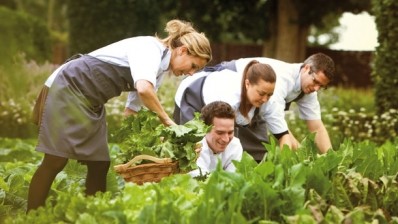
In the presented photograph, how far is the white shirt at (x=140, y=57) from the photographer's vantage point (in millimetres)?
4973

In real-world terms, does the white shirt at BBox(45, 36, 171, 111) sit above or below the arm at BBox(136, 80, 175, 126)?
above

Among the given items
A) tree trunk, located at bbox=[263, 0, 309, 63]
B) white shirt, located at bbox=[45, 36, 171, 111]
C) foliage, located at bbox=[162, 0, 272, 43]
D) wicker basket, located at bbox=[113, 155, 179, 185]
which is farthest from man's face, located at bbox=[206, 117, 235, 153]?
foliage, located at bbox=[162, 0, 272, 43]

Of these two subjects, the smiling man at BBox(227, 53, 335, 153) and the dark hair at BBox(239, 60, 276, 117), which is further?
the smiling man at BBox(227, 53, 335, 153)

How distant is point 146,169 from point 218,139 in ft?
1.91

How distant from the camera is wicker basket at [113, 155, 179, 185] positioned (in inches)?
203

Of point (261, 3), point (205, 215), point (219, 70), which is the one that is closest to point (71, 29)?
point (261, 3)

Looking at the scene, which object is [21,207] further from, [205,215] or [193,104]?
[205,215]

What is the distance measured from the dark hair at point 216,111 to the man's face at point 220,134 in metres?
0.03

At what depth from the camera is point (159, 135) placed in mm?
5426

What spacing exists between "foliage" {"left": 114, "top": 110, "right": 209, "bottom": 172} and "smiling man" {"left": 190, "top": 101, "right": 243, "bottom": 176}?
120mm

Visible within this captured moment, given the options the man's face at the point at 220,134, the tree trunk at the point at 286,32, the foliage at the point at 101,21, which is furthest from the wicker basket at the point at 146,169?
the foliage at the point at 101,21

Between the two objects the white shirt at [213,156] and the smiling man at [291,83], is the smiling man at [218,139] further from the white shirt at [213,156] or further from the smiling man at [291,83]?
the smiling man at [291,83]

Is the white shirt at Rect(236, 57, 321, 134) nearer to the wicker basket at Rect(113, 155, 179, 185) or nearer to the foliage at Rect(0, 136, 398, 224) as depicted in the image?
the wicker basket at Rect(113, 155, 179, 185)

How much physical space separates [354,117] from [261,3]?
305 inches
